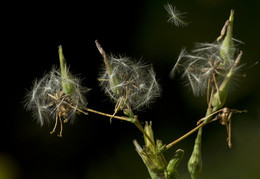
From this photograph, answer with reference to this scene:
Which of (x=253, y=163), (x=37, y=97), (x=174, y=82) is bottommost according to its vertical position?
(x=253, y=163)

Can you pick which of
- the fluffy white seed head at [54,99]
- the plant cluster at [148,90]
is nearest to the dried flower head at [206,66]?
the plant cluster at [148,90]

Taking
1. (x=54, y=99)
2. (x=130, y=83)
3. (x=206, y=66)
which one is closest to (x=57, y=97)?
(x=54, y=99)

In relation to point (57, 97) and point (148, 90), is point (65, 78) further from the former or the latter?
point (148, 90)

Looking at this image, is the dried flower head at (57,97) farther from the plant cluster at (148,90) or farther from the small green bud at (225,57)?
the small green bud at (225,57)

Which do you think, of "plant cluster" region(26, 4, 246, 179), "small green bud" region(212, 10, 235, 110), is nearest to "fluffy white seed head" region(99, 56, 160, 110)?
"plant cluster" region(26, 4, 246, 179)

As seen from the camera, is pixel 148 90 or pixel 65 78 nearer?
pixel 65 78

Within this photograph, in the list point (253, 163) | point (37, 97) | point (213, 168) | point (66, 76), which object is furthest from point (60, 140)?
point (66, 76)

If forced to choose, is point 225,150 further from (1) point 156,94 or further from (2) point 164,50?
(1) point 156,94
